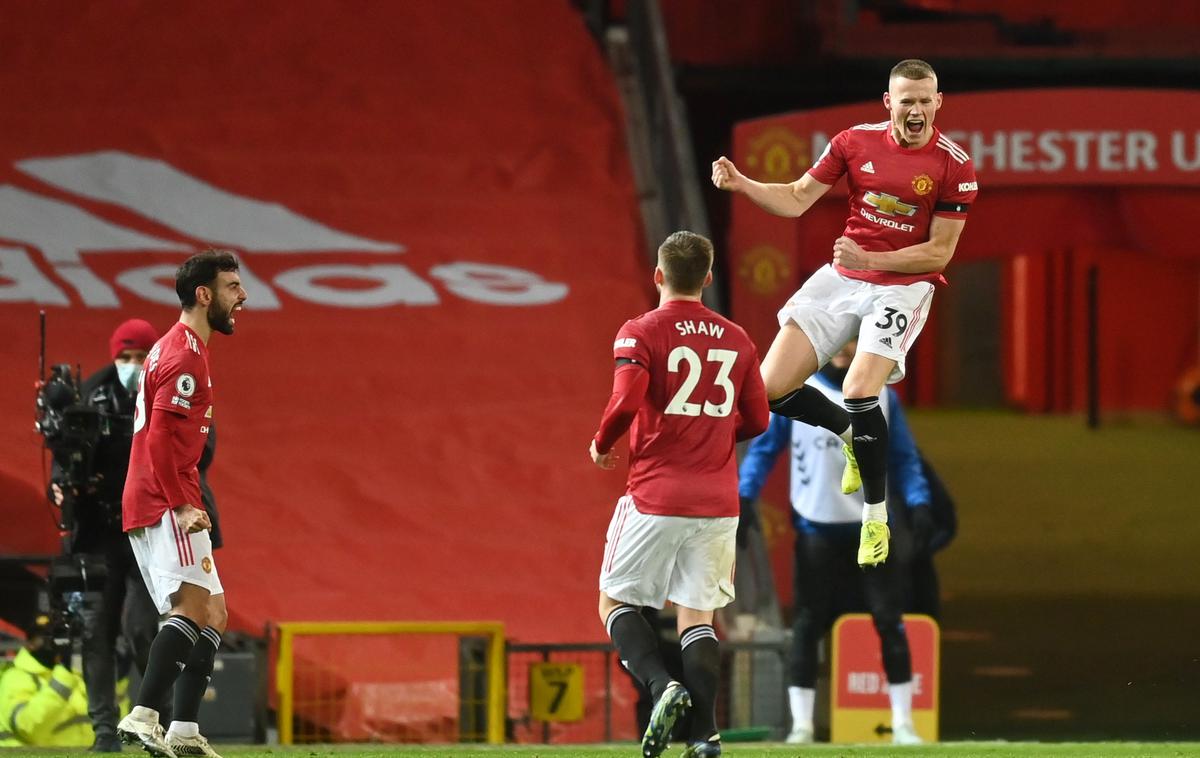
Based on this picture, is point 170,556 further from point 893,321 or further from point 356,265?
point 356,265

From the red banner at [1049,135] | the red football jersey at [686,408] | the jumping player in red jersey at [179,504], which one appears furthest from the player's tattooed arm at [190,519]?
the red banner at [1049,135]

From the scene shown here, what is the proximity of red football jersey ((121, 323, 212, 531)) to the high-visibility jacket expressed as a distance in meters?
2.02

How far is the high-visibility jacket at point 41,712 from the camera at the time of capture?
29.6 feet

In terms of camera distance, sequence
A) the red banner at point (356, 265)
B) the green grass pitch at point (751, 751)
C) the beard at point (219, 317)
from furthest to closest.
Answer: the red banner at point (356, 265) → the green grass pitch at point (751, 751) → the beard at point (219, 317)

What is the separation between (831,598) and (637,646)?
9.21 feet

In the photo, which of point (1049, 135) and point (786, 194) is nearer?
point (786, 194)

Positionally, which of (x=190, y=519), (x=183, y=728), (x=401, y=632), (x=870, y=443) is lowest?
(x=183, y=728)

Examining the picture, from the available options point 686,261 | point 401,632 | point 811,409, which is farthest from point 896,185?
point 401,632

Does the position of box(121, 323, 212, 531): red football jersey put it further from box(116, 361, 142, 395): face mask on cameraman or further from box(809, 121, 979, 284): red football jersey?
box(809, 121, 979, 284): red football jersey

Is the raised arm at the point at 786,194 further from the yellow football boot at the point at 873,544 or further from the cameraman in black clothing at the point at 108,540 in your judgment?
the cameraman in black clothing at the point at 108,540

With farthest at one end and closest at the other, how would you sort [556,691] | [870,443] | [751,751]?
1. [556,691]
2. [751,751]
3. [870,443]

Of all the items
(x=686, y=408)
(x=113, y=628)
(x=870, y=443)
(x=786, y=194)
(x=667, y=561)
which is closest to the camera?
(x=686, y=408)

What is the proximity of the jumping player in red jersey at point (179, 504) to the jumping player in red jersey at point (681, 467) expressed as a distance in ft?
4.84

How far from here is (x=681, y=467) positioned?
7070 mm
